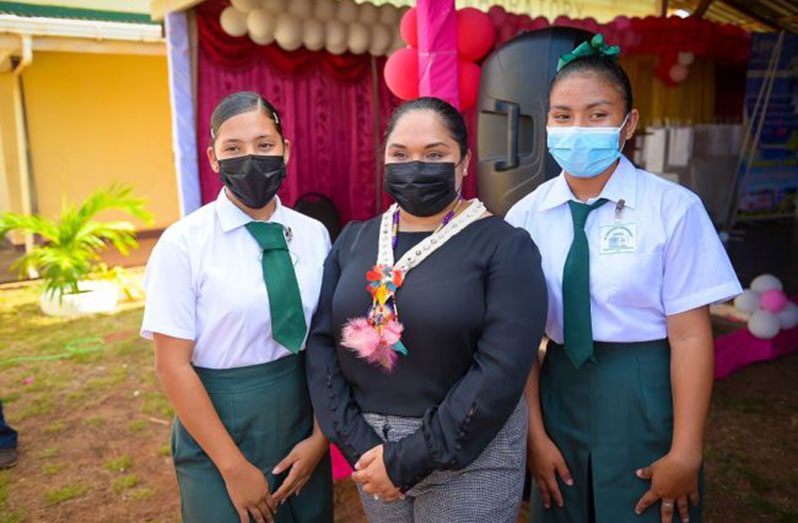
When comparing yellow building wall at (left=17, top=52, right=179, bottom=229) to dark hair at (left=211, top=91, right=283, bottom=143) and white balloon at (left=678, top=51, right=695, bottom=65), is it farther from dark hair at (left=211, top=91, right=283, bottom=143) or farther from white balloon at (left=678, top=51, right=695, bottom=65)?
dark hair at (left=211, top=91, right=283, bottom=143)

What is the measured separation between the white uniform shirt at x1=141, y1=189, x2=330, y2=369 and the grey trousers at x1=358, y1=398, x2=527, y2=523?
0.42 meters

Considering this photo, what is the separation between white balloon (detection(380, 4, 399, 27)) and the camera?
5.78 m

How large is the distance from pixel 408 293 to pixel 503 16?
377 cm

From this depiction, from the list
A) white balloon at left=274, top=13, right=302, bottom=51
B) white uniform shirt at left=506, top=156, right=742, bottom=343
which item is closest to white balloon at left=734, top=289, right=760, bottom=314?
white uniform shirt at left=506, top=156, right=742, bottom=343

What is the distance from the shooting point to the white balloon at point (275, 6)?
5204 mm

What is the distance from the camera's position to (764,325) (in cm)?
459

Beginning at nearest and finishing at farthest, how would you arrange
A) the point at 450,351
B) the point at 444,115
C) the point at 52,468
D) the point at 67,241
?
the point at 450,351, the point at 444,115, the point at 52,468, the point at 67,241

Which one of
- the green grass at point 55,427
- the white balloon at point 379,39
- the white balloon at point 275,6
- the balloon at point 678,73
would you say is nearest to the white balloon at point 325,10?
the white balloon at point 275,6

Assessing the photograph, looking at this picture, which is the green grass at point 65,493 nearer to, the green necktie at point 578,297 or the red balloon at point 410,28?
the green necktie at point 578,297

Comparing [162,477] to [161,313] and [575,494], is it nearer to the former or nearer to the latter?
[161,313]

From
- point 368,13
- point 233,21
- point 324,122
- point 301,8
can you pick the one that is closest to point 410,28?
point 301,8

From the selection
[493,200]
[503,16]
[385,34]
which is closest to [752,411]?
[493,200]

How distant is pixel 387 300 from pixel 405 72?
2907mm

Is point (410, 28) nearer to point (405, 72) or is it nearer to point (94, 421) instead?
point (405, 72)
